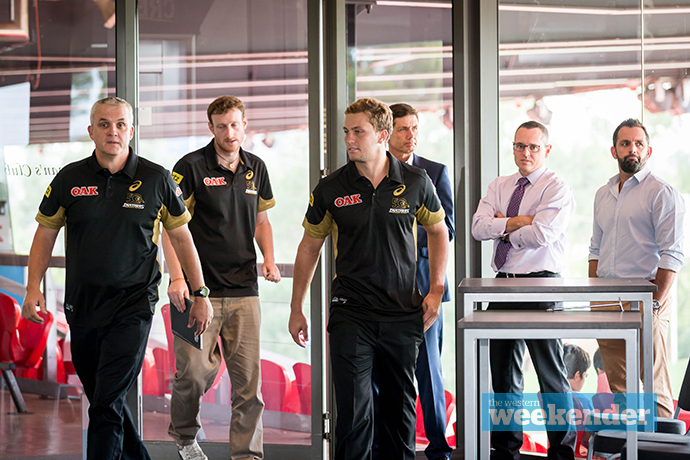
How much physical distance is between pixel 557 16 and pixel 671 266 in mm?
1563

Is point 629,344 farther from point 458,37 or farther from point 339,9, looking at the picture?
point 339,9

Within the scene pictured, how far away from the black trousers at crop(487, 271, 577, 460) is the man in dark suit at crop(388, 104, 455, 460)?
304 millimetres

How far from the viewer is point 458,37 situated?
3.99 metres

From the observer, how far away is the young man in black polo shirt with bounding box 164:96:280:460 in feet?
11.4

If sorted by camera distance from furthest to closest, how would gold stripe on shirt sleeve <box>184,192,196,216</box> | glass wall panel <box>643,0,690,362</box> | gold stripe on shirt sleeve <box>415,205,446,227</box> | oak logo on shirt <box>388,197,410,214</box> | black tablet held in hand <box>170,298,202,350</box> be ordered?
glass wall panel <box>643,0,690,362</box> < gold stripe on shirt sleeve <box>184,192,196,216</box> < black tablet held in hand <box>170,298,202,350</box> < gold stripe on shirt sleeve <box>415,205,446,227</box> < oak logo on shirt <box>388,197,410,214</box>

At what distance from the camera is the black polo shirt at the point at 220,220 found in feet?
11.4

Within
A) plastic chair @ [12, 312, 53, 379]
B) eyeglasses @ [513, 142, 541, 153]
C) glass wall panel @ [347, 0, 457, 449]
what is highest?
glass wall panel @ [347, 0, 457, 449]

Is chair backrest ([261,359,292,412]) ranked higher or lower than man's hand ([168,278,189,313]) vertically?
lower

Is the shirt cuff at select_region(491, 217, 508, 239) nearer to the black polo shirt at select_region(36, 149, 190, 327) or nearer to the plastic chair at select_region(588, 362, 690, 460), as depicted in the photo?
the plastic chair at select_region(588, 362, 690, 460)

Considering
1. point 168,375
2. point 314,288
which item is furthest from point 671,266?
point 168,375

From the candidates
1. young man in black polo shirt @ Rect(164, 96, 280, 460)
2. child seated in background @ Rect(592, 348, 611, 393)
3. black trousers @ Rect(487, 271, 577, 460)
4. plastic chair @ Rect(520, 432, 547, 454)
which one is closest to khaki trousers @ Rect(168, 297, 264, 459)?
young man in black polo shirt @ Rect(164, 96, 280, 460)

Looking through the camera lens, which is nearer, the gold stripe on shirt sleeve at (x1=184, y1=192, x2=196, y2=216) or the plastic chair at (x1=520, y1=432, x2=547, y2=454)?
the gold stripe on shirt sleeve at (x1=184, y1=192, x2=196, y2=216)

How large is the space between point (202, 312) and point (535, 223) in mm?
1710

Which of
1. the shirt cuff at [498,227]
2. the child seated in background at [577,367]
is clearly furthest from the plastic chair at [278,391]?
the child seated in background at [577,367]
